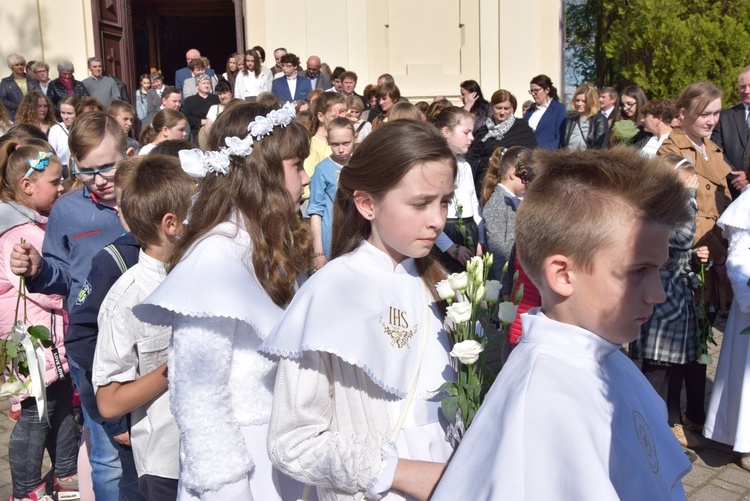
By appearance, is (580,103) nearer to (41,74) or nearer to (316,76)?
(316,76)

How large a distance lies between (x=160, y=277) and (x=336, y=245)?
33.0 inches

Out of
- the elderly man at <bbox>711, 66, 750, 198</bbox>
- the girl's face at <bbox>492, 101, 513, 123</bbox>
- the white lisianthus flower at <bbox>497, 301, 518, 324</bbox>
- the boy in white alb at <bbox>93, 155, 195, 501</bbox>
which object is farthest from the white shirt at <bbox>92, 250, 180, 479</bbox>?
the elderly man at <bbox>711, 66, 750, 198</bbox>

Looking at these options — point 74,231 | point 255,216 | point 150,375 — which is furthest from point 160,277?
point 74,231

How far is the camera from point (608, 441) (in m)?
1.49

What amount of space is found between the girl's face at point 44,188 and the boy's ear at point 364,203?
275cm

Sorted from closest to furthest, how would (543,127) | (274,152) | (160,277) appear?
(274,152) → (160,277) → (543,127)

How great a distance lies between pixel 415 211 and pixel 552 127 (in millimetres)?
8296

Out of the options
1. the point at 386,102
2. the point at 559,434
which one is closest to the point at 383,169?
the point at 559,434

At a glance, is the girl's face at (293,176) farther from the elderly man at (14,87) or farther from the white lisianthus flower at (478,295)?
the elderly man at (14,87)

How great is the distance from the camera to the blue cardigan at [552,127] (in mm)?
10062

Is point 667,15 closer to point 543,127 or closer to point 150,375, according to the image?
point 543,127

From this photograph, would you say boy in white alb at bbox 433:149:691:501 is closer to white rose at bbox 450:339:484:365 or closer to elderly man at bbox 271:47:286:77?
white rose at bbox 450:339:484:365

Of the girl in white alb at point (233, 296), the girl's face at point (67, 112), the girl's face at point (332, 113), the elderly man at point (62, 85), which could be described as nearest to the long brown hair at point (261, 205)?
the girl in white alb at point (233, 296)

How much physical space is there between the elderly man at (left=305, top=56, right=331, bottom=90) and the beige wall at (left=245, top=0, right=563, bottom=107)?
1.92 metres
